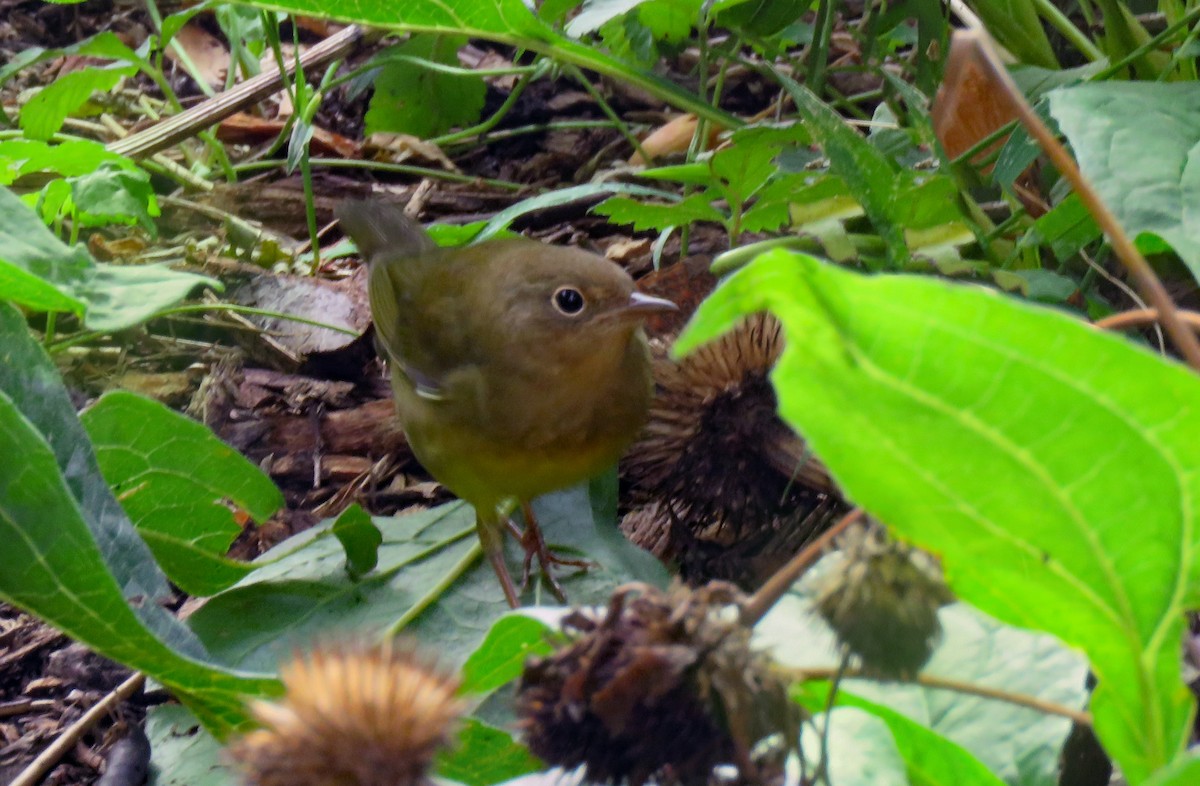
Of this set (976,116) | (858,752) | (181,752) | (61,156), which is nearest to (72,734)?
(181,752)

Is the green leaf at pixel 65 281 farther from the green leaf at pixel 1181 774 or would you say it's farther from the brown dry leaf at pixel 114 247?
the brown dry leaf at pixel 114 247

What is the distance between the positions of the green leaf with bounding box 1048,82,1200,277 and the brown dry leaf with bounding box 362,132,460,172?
10.3 feet

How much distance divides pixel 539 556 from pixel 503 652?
61.1 inches

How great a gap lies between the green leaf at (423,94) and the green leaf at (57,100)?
3.06 feet

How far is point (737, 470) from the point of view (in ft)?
8.50

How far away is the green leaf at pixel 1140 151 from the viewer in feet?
6.41

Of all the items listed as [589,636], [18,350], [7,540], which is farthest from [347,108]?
[589,636]

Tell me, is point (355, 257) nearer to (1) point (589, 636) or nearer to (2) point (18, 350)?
(2) point (18, 350)

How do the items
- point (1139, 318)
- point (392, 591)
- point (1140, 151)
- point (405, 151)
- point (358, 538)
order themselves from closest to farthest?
point (1139, 318) < point (1140, 151) < point (358, 538) < point (392, 591) < point (405, 151)

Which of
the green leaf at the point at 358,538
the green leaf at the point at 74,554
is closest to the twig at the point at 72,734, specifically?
the green leaf at the point at 358,538

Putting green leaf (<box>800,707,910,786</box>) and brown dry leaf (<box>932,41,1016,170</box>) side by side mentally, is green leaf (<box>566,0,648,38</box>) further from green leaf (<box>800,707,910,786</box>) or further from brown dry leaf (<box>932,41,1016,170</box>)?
green leaf (<box>800,707,910,786</box>)

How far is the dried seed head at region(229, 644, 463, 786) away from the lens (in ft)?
3.47

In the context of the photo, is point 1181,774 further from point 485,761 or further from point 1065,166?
point 485,761

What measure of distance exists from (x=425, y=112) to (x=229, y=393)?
1412 millimetres
